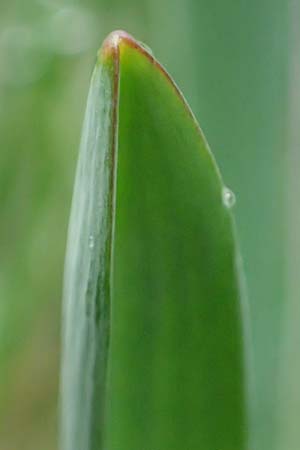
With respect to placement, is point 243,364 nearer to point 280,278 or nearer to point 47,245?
point 280,278

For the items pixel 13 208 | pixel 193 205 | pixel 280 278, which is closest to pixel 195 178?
pixel 193 205

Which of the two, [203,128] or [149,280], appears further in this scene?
[203,128]

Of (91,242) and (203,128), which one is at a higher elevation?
(203,128)

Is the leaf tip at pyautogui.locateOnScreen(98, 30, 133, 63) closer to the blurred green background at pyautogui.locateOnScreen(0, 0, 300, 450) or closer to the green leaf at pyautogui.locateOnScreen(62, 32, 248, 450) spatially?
the green leaf at pyautogui.locateOnScreen(62, 32, 248, 450)

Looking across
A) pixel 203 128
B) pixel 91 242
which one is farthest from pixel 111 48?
pixel 203 128

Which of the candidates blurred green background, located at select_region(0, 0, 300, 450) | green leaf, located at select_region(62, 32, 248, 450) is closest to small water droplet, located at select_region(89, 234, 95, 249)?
green leaf, located at select_region(62, 32, 248, 450)

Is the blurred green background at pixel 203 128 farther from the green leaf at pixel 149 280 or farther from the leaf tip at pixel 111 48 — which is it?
the leaf tip at pixel 111 48

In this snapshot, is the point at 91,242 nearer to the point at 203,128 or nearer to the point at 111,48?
the point at 111,48
